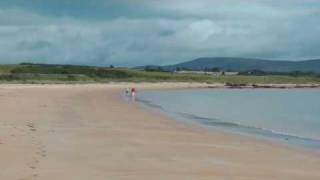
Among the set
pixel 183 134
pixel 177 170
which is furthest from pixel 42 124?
pixel 177 170

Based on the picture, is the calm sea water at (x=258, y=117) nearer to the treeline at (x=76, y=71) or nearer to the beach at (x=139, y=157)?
the beach at (x=139, y=157)

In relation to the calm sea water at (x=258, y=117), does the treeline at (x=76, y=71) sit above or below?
above

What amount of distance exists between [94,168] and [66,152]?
7.39 feet

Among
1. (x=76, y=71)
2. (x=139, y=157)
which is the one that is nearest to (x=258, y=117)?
(x=139, y=157)

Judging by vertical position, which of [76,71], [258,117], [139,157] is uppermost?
[76,71]

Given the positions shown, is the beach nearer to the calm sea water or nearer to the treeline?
the calm sea water

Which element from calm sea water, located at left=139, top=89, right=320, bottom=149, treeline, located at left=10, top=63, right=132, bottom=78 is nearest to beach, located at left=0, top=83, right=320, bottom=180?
calm sea water, located at left=139, top=89, right=320, bottom=149

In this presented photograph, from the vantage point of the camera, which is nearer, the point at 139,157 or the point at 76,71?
the point at 139,157

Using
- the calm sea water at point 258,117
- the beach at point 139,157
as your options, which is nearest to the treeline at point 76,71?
the calm sea water at point 258,117

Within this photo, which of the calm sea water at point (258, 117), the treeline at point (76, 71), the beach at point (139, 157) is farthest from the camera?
the treeline at point (76, 71)

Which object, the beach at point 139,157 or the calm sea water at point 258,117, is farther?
the calm sea water at point 258,117

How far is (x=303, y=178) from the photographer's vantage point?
10.6m

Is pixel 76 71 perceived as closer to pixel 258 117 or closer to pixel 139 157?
pixel 258 117

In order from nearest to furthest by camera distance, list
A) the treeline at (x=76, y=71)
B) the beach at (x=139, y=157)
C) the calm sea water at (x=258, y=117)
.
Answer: the beach at (x=139, y=157)
the calm sea water at (x=258, y=117)
the treeline at (x=76, y=71)
